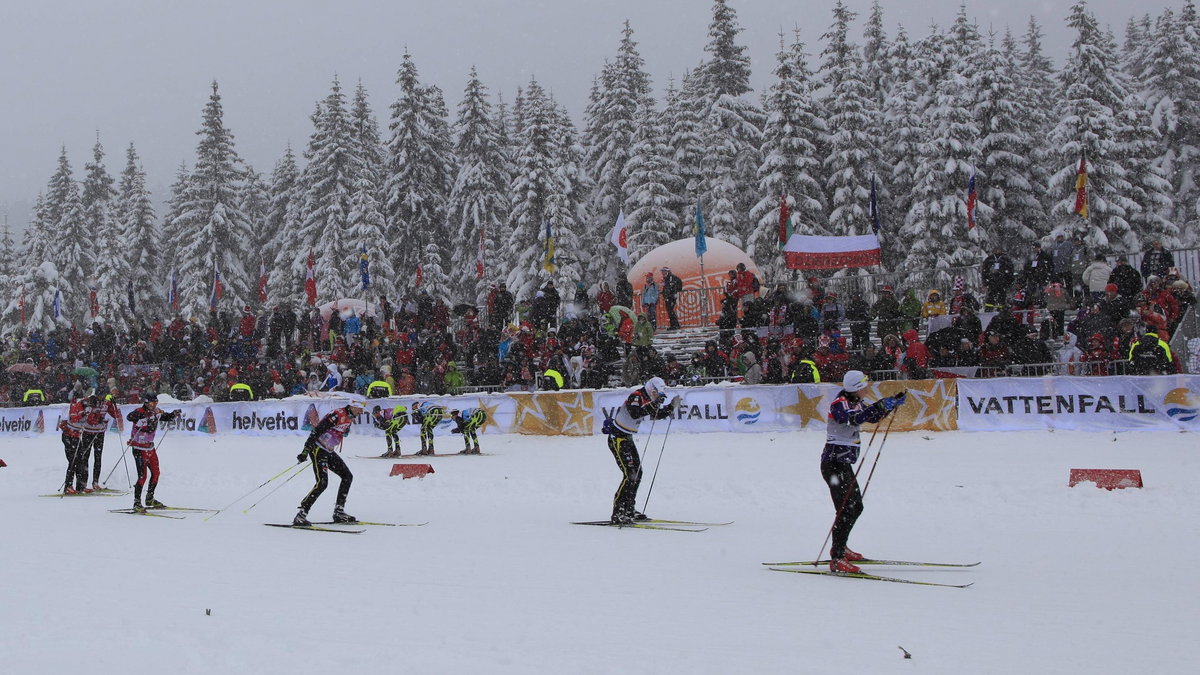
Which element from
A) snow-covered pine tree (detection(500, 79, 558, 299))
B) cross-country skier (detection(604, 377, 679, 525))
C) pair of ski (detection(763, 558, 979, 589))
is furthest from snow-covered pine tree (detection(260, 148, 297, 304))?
pair of ski (detection(763, 558, 979, 589))

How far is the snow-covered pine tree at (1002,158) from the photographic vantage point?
39094mm

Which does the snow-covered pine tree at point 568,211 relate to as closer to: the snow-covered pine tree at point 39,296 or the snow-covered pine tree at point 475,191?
the snow-covered pine tree at point 475,191

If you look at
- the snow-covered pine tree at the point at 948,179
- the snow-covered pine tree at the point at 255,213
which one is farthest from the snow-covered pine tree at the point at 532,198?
the snow-covered pine tree at the point at 255,213

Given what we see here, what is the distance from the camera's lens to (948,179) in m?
38.9

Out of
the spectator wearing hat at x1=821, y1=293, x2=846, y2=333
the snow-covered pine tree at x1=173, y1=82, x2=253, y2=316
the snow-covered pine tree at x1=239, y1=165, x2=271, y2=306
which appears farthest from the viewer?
the snow-covered pine tree at x1=239, y1=165, x2=271, y2=306

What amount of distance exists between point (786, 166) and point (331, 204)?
24020 millimetres

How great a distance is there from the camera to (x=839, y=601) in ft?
25.1

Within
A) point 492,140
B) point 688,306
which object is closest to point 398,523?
point 688,306

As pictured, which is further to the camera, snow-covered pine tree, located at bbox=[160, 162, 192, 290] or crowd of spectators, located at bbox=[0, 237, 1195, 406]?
snow-covered pine tree, located at bbox=[160, 162, 192, 290]

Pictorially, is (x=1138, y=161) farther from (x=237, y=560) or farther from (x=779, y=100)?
(x=237, y=560)

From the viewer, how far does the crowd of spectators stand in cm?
1942

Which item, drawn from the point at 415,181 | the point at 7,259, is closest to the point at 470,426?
the point at 415,181

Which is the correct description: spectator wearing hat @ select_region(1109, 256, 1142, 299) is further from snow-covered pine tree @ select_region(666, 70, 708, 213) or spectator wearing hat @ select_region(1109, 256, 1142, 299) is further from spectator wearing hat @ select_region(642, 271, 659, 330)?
snow-covered pine tree @ select_region(666, 70, 708, 213)

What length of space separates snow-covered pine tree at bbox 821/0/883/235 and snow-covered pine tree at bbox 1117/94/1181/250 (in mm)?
9098
